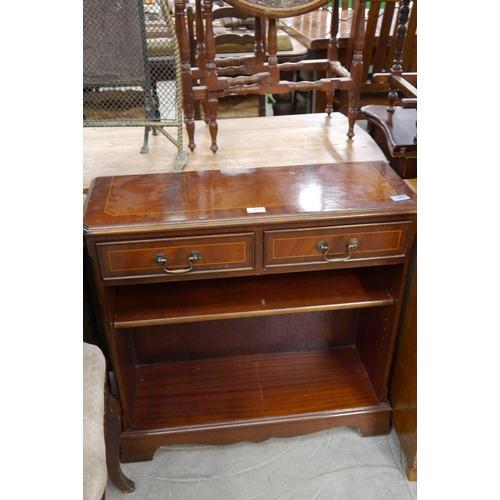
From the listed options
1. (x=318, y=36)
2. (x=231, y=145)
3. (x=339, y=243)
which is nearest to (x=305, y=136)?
(x=231, y=145)

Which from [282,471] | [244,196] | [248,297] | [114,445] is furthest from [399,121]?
[114,445]

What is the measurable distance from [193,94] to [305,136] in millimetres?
420

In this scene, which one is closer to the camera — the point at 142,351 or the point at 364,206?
the point at 364,206

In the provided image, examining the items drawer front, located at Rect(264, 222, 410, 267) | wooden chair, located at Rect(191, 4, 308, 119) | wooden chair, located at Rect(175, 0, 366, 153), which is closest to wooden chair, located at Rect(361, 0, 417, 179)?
wooden chair, located at Rect(175, 0, 366, 153)

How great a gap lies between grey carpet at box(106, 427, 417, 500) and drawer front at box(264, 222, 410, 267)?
66 cm

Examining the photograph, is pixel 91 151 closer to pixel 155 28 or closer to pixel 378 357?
pixel 155 28

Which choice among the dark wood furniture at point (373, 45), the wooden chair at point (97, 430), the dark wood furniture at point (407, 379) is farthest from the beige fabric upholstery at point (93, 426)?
the dark wood furniture at point (373, 45)

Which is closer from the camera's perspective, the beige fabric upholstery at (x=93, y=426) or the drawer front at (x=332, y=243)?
the beige fabric upholstery at (x=93, y=426)

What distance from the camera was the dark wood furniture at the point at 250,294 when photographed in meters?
1.20

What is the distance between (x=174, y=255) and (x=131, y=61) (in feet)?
1.79

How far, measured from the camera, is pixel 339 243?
48.9 inches

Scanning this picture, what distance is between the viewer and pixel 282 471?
1.51 m

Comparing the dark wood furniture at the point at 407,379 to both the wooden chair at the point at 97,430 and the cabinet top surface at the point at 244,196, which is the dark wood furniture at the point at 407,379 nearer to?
the cabinet top surface at the point at 244,196

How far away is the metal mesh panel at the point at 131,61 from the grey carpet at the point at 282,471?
100 centimetres
